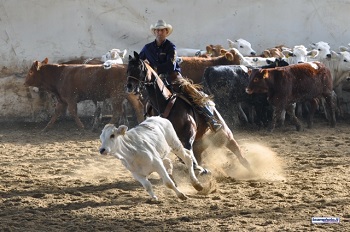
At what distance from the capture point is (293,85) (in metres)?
14.2

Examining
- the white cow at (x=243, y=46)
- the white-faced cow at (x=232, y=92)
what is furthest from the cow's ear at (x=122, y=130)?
the white cow at (x=243, y=46)

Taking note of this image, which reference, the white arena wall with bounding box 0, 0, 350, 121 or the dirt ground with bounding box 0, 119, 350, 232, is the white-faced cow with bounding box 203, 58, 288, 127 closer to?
the dirt ground with bounding box 0, 119, 350, 232

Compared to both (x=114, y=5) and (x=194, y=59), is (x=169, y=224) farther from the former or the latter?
(x=114, y=5)

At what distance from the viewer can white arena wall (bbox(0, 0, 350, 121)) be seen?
16.1 metres

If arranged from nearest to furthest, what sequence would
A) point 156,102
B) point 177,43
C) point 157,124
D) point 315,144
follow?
point 157,124 < point 156,102 < point 315,144 < point 177,43

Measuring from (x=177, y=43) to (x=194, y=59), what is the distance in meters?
2.35

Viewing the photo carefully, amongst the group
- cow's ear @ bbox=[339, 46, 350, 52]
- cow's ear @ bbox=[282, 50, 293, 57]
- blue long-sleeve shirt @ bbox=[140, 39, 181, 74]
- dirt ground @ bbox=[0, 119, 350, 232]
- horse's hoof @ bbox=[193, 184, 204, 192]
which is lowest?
dirt ground @ bbox=[0, 119, 350, 232]

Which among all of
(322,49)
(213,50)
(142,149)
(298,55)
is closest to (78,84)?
(213,50)

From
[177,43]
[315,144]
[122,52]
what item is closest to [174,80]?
[315,144]

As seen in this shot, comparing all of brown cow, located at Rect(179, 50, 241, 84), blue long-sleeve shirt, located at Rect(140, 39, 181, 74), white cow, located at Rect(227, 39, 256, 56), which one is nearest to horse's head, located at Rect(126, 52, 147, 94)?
blue long-sleeve shirt, located at Rect(140, 39, 181, 74)

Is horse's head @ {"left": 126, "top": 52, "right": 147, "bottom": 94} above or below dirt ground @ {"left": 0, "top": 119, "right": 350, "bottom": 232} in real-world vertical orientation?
above

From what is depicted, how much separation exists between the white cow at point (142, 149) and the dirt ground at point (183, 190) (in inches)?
14.2

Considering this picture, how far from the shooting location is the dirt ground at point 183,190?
743 centimetres

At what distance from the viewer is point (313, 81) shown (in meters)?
14.4
